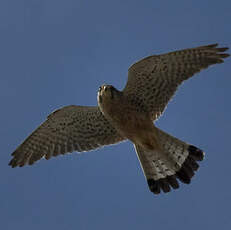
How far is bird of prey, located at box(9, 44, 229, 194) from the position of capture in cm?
1123

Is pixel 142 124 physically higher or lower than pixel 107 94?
lower

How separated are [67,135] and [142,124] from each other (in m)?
1.73

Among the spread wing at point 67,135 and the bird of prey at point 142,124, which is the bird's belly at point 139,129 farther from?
the spread wing at point 67,135

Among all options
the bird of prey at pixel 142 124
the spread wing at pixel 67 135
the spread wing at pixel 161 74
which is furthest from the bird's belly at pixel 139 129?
the spread wing at pixel 67 135

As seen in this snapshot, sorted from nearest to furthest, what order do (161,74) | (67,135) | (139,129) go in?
(139,129) < (161,74) < (67,135)

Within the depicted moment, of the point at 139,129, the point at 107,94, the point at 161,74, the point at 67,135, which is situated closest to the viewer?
the point at 107,94

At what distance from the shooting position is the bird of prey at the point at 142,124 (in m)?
11.2

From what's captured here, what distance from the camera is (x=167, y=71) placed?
37.9ft

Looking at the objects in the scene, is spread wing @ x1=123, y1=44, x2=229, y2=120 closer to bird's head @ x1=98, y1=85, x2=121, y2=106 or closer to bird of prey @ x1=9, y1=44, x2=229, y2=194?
bird of prey @ x1=9, y1=44, x2=229, y2=194

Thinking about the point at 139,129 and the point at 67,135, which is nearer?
the point at 139,129

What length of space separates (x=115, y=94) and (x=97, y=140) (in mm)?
1218

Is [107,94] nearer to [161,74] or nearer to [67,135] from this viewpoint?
[161,74]

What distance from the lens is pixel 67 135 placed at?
12.2m

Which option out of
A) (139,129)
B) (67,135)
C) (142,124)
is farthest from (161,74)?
(67,135)
